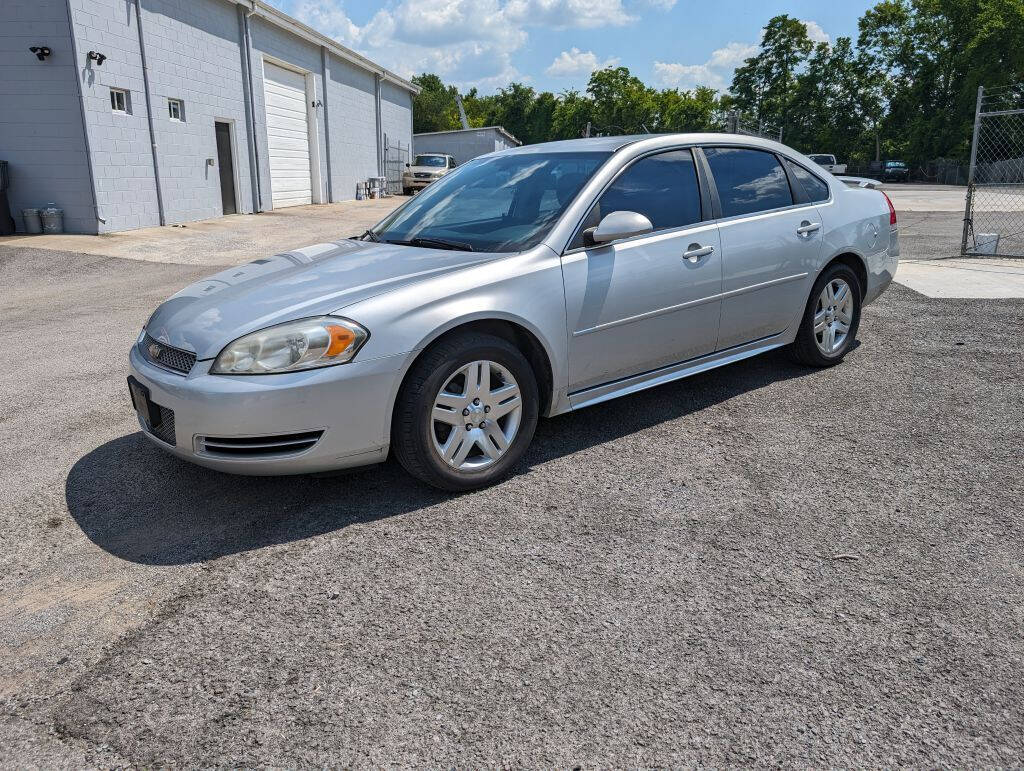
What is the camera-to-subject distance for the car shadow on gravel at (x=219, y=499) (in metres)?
3.21

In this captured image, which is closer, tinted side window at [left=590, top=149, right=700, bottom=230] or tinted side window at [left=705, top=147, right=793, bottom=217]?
tinted side window at [left=590, top=149, right=700, bottom=230]

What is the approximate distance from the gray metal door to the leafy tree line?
47.4 m

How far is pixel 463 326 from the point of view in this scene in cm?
353

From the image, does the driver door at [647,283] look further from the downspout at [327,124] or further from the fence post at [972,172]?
the downspout at [327,124]

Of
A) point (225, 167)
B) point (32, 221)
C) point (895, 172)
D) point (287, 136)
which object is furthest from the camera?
point (895, 172)

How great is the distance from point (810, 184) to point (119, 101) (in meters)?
15.0

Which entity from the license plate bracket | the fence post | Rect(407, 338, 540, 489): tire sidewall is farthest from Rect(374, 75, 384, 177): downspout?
Rect(407, 338, 540, 489): tire sidewall

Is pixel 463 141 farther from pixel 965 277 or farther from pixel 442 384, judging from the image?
pixel 442 384

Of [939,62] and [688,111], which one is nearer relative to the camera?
[939,62]

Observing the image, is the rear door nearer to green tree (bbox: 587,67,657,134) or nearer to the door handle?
the door handle

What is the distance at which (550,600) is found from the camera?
2.74 metres

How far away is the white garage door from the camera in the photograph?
22734mm

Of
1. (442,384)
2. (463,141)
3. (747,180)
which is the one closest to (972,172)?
(747,180)

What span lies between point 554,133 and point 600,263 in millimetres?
108695
